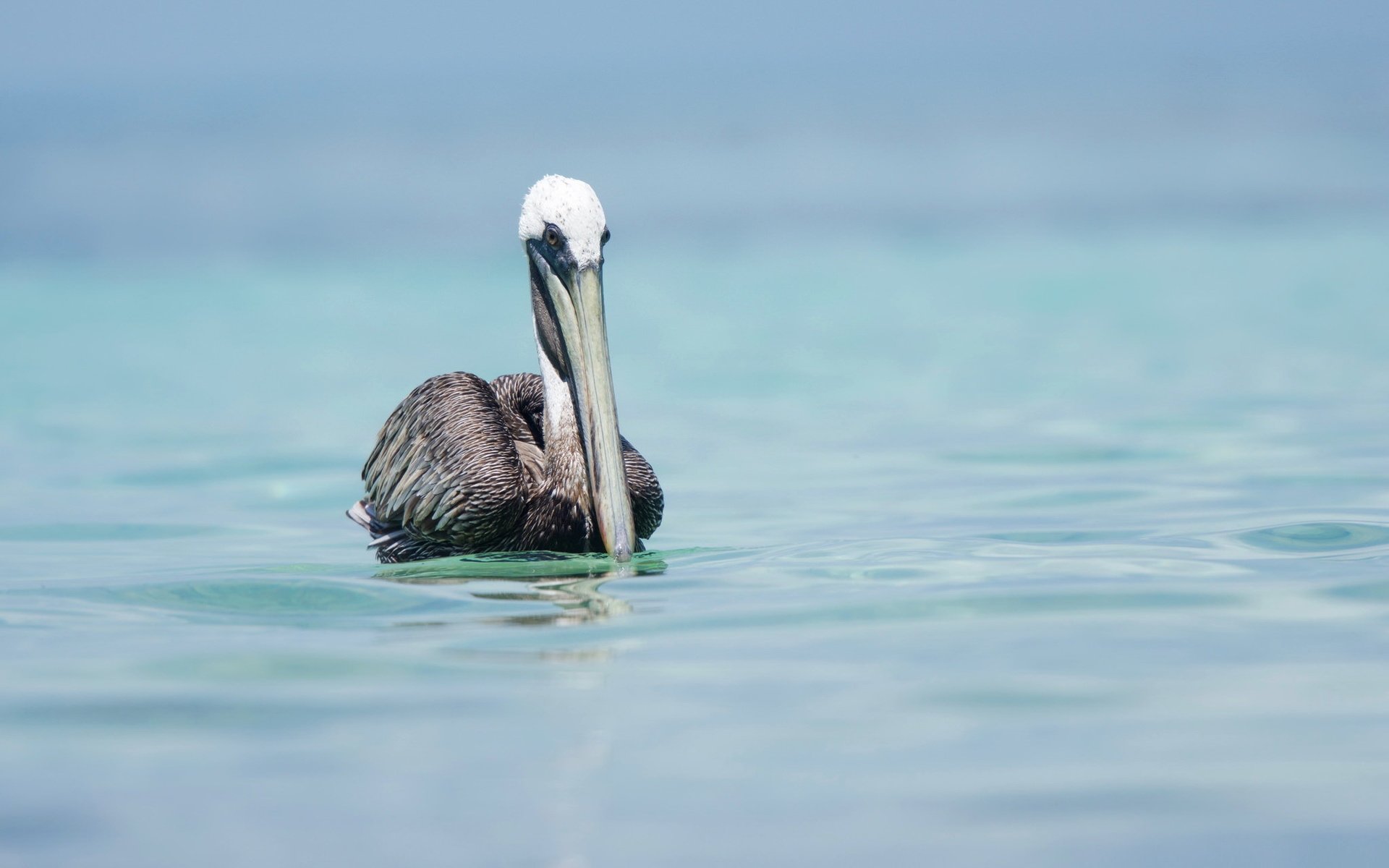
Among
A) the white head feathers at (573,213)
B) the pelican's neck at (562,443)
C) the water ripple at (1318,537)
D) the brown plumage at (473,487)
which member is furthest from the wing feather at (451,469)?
the water ripple at (1318,537)

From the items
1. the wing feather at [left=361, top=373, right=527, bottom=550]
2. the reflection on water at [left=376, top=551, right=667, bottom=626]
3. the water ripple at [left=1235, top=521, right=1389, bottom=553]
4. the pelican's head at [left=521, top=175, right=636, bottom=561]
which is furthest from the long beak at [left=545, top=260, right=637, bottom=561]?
the water ripple at [left=1235, top=521, right=1389, bottom=553]

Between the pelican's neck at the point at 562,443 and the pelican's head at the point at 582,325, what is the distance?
20 millimetres

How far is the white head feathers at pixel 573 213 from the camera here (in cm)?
575

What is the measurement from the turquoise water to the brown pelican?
219mm

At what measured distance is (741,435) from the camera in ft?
32.8

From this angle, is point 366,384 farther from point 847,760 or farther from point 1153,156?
point 1153,156

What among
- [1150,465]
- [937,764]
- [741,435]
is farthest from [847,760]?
[741,435]

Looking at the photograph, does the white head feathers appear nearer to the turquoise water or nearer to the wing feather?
the wing feather

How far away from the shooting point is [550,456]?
5.86 meters

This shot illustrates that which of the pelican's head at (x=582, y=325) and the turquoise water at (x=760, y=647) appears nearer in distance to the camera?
the turquoise water at (x=760, y=647)

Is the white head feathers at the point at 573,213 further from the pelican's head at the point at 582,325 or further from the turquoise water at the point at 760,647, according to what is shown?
the turquoise water at the point at 760,647

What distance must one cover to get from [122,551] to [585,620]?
263cm

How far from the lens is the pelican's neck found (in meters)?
5.76

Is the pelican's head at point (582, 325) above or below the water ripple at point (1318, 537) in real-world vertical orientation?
above
